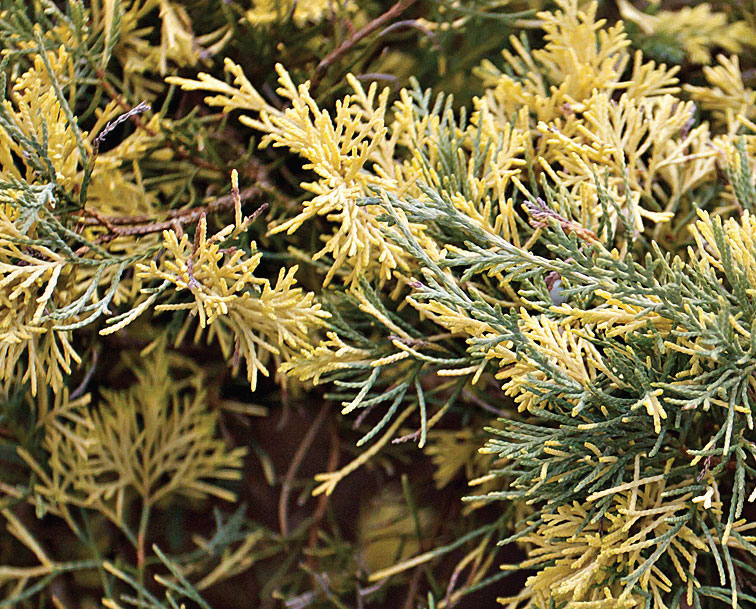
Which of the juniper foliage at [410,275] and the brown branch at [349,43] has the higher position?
the brown branch at [349,43]

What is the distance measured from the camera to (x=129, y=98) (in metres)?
0.74

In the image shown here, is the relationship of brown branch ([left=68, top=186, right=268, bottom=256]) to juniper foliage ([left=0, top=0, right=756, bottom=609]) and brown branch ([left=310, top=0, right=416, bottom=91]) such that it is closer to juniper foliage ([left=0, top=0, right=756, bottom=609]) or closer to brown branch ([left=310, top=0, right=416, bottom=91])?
juniper foliage ([left=0, top=0, right=756, bottom=609])

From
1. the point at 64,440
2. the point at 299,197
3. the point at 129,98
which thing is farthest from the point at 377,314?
the point at 64,440

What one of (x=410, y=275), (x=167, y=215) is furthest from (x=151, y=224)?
(x=410, y=275)

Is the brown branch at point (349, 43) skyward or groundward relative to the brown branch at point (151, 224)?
skyward

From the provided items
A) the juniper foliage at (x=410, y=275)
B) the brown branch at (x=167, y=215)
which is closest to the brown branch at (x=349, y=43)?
the juniper foliage at (x=410, y=275)

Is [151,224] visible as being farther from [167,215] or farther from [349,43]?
[349,43]

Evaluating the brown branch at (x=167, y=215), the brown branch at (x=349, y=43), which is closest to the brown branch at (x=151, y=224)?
the brown branch at (x=167, y=215)

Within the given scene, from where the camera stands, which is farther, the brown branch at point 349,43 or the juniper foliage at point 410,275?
the brown branch at point 349,43

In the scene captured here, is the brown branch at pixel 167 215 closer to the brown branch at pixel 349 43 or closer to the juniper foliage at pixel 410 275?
the juniper foliage at pixel 410 275

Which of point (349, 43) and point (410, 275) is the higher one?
point (349, 43)

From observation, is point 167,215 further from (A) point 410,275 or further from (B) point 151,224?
(A) point 410,275

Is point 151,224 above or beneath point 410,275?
above

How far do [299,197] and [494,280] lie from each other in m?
0.25
